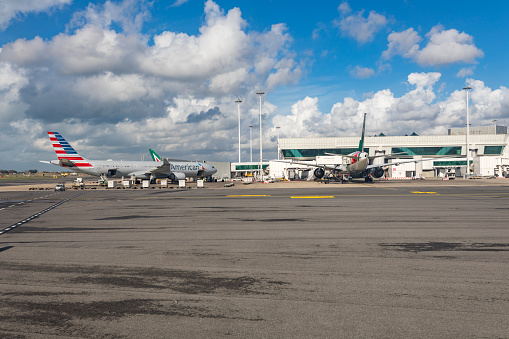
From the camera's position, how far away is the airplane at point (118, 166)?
59.9m

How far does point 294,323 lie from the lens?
587 cm

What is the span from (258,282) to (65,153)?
203 feet

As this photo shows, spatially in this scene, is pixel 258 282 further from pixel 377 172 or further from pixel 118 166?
pixel 118 166

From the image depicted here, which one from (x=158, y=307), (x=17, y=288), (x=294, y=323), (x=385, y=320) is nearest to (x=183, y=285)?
(x=158, y=307)

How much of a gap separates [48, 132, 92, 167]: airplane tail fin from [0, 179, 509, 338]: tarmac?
49.3 m

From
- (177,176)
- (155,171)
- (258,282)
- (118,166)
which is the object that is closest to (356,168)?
(177,176)

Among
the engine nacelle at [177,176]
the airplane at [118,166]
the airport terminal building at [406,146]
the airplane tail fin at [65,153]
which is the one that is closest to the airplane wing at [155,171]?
the airplane at [118,166]

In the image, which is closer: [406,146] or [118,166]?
[118,166]

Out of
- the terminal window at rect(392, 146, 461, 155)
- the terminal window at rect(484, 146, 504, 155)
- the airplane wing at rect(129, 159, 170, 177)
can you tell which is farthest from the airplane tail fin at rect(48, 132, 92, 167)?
the terminal window at rect(484, 146, 504, 155)

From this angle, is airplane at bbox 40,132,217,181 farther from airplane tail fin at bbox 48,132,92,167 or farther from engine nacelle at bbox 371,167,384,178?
engine nacelle at bbox 371,167,384,178

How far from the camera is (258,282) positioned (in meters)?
8.02

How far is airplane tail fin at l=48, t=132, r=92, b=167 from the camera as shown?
5887 cm

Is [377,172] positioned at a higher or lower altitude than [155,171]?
lower

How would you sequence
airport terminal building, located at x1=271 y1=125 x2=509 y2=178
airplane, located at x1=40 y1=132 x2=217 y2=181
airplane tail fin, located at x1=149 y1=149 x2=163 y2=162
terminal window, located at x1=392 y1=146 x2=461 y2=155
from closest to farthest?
airplane, located at x1=40 y1=132 x2=217 y2=181
airplane tail fin, located at x1=149 y1=149 x2=163 y2=162
terminal window, located at x1=392 y1=146 x2=461 y2=155
airport terminal building, located at x1=271 y1=125 x2=509 y2=178
